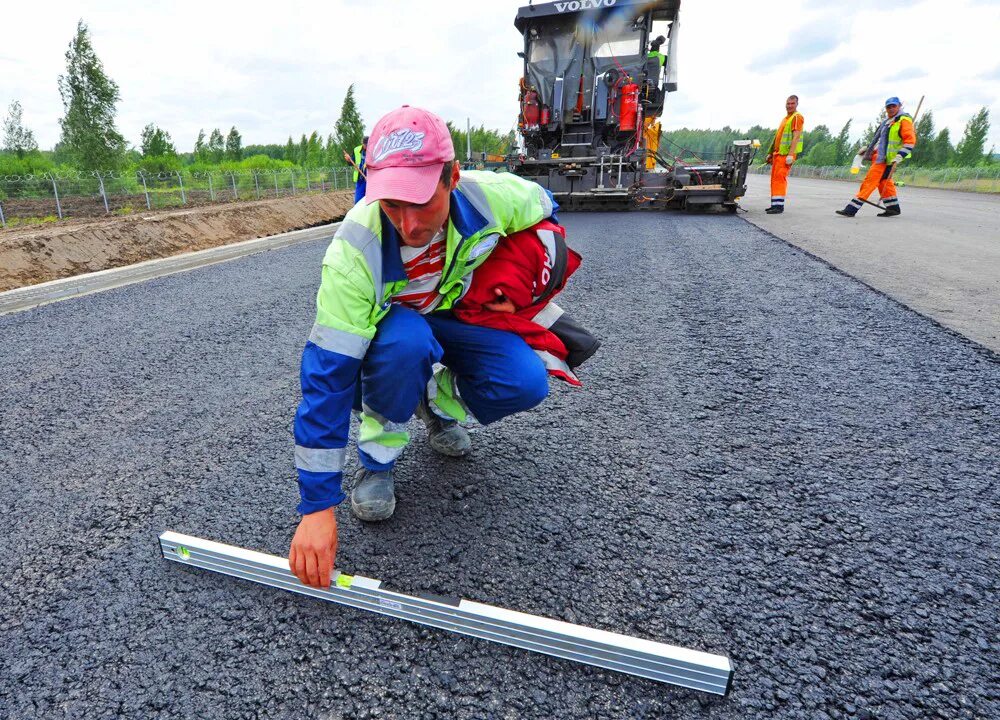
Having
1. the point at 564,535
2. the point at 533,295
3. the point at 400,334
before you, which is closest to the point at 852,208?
the point at 533,295

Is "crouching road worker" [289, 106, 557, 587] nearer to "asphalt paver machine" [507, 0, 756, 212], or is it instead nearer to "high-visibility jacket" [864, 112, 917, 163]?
"asphalt paver machine" [507, 0, 756, 212]

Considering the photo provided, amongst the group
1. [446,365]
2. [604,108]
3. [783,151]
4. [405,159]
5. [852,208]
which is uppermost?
[604,108]

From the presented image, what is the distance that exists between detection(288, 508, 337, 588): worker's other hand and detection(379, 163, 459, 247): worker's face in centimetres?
74

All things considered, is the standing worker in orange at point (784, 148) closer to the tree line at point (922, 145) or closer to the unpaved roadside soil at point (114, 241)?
the unpaved roadside soil at point (114, 241)

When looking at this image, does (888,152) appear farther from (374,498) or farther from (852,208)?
(374,498)

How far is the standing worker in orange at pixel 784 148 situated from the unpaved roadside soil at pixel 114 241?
32.1ft

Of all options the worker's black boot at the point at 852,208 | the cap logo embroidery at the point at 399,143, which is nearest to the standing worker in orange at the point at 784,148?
the worker's black boot at the point at 852,208

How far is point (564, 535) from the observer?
1568 mm

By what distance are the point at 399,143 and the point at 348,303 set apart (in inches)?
16.4

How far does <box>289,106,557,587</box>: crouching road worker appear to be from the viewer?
4.18ft

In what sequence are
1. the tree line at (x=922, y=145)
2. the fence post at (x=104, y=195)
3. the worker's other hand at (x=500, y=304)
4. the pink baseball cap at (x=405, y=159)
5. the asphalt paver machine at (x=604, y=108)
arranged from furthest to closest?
the tree line at (x=922, y=145), the fence post at (x=104, y=195), the asphalt paver machine at (x=604, y=108), the worker's other hand at (x=500, y=304), the pink baseball cap at (x=405, y=159)

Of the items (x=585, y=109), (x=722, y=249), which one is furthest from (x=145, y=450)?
(x=585, y=109)

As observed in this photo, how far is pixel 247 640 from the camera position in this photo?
4.06 feet

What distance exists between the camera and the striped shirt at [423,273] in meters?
1.56
